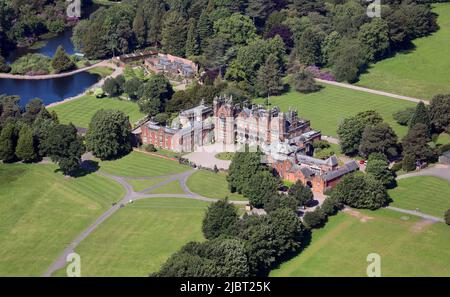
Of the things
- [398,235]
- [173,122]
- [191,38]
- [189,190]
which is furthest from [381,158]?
[191,38]

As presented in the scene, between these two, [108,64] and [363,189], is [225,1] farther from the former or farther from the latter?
[363,189]

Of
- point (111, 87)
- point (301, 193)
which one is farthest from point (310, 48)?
point (301, 193)

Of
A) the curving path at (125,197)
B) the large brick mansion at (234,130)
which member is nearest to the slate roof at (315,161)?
the large brick mansion at (234,130)

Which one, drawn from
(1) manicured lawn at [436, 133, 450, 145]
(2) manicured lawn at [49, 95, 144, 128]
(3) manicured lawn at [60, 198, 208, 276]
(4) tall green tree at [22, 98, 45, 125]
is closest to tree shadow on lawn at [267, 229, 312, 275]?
(3) manicured lawn at [60, 198, 208, 276]

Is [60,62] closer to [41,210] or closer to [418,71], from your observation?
[41,210]

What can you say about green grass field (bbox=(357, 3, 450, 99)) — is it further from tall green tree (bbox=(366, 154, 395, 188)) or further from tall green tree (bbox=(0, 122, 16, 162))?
tall green tree (bbox=(0, 122, 16, 162))
